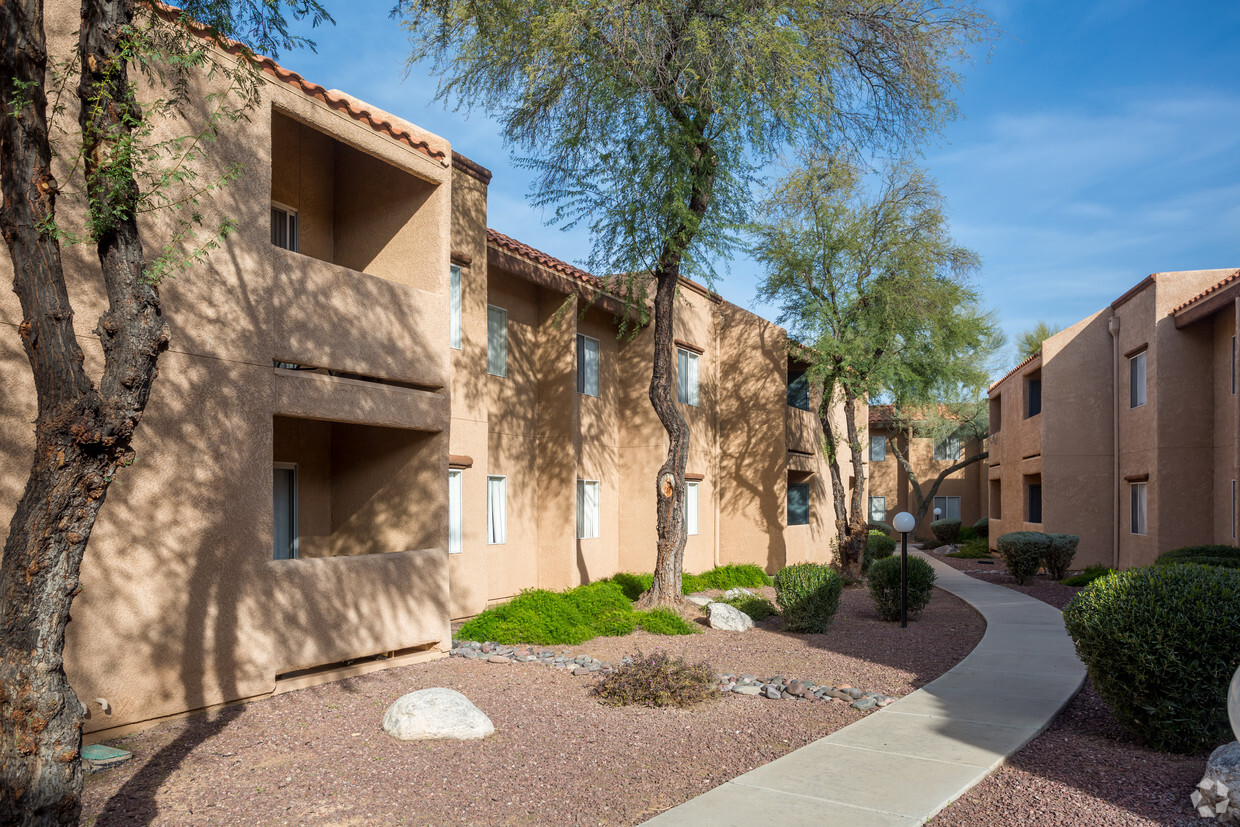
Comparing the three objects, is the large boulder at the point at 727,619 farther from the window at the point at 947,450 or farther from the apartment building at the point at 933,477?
the window at the point at 947,450

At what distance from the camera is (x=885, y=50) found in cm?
1377

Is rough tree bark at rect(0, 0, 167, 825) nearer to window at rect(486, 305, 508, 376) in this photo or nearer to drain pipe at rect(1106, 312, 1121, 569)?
window at rect(486, 305, 508, 376)

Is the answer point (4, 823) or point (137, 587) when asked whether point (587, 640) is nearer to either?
point (137, 587)

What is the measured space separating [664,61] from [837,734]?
9778 mm

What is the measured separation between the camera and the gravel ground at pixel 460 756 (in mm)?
5566

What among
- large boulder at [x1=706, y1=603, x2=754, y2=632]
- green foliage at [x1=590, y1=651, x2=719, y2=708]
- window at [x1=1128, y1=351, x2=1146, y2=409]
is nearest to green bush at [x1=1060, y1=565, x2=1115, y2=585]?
window at [x1=1128, y1=351, x2=1146, y2=409]

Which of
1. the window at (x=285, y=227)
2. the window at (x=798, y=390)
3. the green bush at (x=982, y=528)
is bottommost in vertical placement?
the green bush at (x=982, y=528)

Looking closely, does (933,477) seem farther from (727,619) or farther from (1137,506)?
(727,619)

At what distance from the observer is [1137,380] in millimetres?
20859

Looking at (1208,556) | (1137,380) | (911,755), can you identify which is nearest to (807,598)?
(911,755)

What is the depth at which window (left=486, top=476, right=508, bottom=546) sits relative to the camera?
14492 mm

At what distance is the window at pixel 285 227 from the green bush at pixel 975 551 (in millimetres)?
27208

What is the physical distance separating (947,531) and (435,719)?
34.8 meters

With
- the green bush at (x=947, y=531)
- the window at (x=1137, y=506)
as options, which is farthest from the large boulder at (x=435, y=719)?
the green bush at (x=947, y=531)
